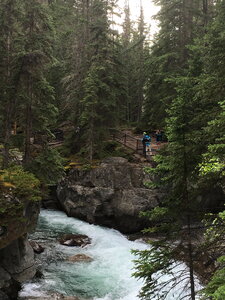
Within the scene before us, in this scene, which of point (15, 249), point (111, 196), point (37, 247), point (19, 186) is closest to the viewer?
point (19, 186)

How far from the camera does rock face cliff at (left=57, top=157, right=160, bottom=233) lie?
64.2 feet

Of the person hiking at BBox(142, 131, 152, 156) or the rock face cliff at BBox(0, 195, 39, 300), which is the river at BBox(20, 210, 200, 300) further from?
the person hiking at BBox(142, 131, 152, 156)

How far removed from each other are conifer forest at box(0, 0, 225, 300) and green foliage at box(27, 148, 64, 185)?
0.20 ft

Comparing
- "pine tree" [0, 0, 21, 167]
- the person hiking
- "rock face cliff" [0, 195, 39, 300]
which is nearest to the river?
"rock face cliff" [0, 195, 39, 300]

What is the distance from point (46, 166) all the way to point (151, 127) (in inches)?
746

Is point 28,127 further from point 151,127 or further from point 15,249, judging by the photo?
point 151,127

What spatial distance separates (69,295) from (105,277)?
2.18 metres

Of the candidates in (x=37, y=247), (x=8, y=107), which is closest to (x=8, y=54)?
(x=8, y=107)

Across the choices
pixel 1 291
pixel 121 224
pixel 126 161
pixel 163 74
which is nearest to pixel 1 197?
pixel 1 291

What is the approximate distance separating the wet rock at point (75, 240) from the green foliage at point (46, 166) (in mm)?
3940

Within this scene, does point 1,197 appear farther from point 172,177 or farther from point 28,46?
point 28,46

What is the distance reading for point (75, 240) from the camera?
57.7 feet

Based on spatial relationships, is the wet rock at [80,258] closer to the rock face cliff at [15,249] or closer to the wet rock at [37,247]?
the wet rock at [37,247]

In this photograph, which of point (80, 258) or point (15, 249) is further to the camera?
point (80, 258)
